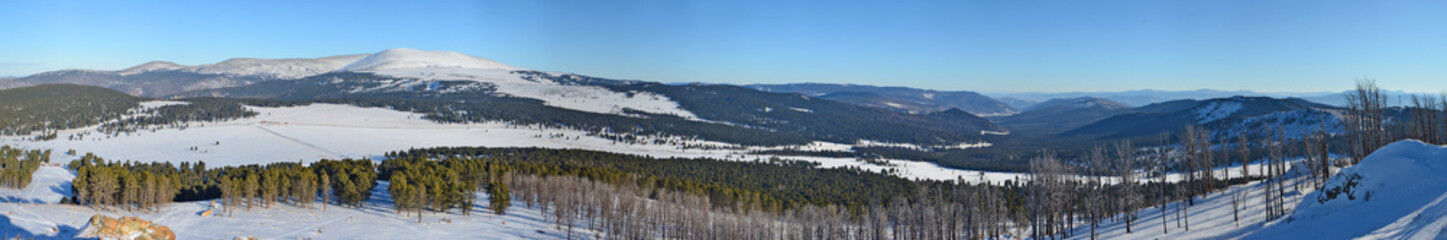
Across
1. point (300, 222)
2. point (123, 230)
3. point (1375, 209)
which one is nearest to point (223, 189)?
point (300, 222)

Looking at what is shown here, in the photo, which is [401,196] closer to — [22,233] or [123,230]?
[123,230]

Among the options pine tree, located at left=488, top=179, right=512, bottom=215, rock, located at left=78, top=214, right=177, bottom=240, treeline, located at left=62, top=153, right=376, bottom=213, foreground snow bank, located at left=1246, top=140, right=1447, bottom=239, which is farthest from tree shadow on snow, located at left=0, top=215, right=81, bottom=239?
foreground snow bank, located at left=1246, top=140, right=1447, bottom=239

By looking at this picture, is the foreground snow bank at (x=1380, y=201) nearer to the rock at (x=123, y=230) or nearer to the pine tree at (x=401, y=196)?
the pine tree at (x=401, y=196)

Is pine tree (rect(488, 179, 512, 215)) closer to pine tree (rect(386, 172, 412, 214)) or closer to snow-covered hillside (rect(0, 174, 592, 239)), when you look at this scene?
snow-covered hillside (rect(0, 174, 592, 239))

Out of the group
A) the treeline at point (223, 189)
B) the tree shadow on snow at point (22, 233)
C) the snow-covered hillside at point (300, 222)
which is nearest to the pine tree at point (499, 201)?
the snow-covered hillside at point (300, 222)

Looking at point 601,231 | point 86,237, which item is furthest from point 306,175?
point 601,231
